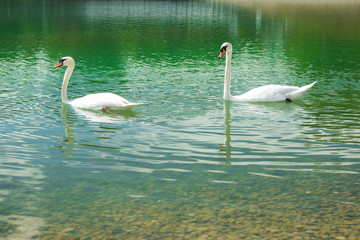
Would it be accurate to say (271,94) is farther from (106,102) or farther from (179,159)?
(179,159)

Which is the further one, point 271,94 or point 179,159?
point 271,94

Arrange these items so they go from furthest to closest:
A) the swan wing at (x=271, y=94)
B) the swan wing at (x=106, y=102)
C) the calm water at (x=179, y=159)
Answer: the swan wing at (x=271, y=94) < the swan wing at (x=106, y=102) < the calm water at (x=179, y=159)

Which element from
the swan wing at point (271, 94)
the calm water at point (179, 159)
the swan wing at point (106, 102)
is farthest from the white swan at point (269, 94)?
the swan wing at point (106, 102)

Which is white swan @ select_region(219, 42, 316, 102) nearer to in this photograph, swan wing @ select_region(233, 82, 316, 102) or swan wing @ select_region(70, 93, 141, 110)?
swan wing @ select_region(233, 82, 316, 102)

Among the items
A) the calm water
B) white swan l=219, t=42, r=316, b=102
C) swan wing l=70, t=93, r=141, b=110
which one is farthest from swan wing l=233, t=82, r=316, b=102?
swan wing l=70, t=93, r=141, b=110

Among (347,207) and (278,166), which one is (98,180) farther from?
(347,207)

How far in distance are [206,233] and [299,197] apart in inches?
→ 67.6

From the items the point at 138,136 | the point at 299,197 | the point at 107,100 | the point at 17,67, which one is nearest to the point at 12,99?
the point at 107,100

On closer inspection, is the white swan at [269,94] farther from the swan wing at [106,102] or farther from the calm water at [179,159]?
the swan wing at [106,102]

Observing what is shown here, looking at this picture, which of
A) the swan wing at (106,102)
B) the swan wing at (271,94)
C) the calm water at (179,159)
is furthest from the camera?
the swan wing at (271,94)

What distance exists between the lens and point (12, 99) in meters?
14.7

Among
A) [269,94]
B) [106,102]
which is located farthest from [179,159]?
[269,94]

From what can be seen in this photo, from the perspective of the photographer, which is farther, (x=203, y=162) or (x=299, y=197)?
(x=203, y=162)

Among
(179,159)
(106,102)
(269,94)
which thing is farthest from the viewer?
(269,94)
